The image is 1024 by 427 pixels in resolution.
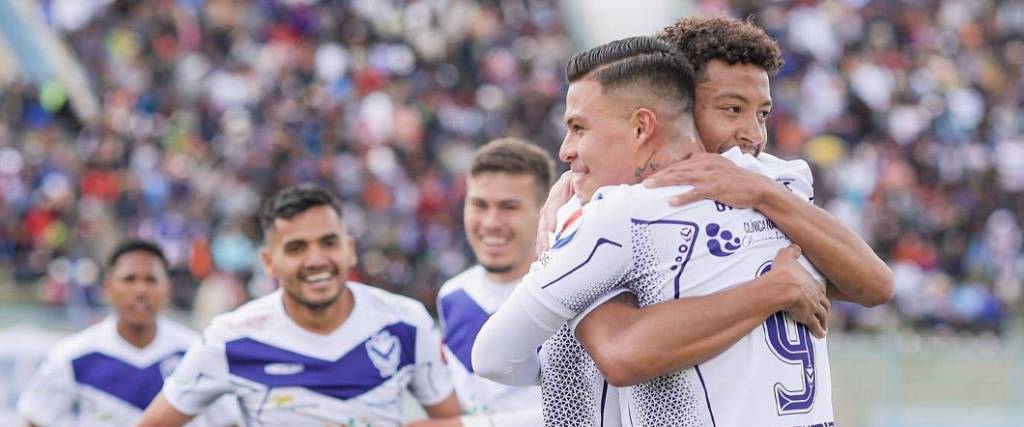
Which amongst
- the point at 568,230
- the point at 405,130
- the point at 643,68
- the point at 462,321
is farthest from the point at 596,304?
the point at 405,130

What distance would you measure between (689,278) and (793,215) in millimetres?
326

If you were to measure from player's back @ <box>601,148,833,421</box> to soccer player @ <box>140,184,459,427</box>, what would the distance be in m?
2.58

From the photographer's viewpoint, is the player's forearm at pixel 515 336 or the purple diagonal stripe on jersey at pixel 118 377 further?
the purple diagonal stripe on jersey at pixel 118 377

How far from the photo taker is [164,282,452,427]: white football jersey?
5.90m

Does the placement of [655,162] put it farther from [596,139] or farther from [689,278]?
[689,278]

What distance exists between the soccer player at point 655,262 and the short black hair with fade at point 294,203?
2.62m

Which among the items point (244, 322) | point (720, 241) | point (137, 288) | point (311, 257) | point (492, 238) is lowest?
point (720, 241)

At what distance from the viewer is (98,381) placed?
779 centimetres

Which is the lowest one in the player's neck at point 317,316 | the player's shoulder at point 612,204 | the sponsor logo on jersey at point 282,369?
the player's shoulder at point 612,204

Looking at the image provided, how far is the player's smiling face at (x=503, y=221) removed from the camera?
266 inches

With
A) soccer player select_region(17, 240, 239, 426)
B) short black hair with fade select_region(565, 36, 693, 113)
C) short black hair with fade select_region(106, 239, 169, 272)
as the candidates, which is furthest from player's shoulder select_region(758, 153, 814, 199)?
short black hair with fade select_region(106, 239, 169, 272)

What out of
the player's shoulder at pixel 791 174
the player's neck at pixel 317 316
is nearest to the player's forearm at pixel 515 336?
the player's shoulder at pixel 791 174

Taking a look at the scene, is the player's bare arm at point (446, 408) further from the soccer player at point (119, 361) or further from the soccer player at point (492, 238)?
the soccer player at point (119, 361)

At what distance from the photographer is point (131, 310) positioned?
807 centimetres
